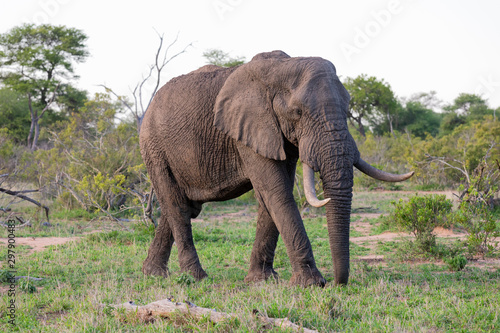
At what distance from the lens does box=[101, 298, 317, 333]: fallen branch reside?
390cm

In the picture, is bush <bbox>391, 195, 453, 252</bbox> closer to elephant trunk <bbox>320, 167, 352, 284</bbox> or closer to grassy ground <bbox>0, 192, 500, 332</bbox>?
grassy ground <bbox>0, 192, 500, 332</bbox>

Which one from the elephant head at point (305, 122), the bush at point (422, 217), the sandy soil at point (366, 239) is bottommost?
the sandy soil at point (366, 239)

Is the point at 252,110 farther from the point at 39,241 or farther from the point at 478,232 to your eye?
the point at 39,241

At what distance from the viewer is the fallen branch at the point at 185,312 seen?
3.90 meters

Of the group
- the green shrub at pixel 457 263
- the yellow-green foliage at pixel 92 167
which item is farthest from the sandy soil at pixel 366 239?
the yellow-green foliage at pixel 92 167

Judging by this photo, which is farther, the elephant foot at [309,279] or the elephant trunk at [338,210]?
the elephant foot at [309,279]

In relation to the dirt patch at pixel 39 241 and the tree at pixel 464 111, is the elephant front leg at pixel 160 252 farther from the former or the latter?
the tree at pixel 464 111

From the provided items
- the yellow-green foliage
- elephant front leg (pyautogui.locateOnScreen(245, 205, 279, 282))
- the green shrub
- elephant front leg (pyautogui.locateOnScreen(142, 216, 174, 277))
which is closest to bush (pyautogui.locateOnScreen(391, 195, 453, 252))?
the green shrub

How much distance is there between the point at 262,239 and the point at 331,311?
206 centimetres

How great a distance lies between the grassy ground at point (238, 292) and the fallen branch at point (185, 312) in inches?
2.4

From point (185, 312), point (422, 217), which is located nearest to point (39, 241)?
point (185, 312)

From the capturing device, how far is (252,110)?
565cm

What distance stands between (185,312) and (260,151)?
6.54 ft

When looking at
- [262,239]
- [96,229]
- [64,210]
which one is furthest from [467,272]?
[64,210]
